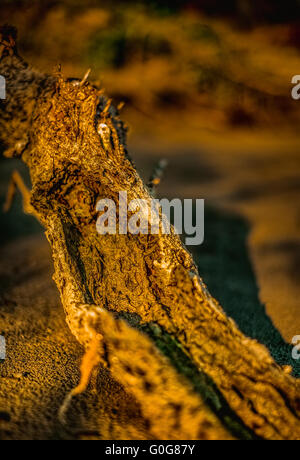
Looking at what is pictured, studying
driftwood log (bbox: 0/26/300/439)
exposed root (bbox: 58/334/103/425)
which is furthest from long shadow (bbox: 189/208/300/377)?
exposed root (bbox: 58/334/103/425)

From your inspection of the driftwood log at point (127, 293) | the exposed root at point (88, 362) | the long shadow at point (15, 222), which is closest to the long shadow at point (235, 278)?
the driftwood log at point (127, 293)

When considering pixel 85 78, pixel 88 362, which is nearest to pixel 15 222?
pixel 85 78

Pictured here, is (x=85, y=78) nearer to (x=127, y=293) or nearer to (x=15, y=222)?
(x=127, y=293)

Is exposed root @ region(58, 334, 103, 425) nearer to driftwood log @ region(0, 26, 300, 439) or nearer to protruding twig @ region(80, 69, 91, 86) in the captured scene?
driftwood log @ region(0, 26, 300, 439)

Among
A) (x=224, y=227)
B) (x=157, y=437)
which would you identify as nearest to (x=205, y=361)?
(x=157, y=437)

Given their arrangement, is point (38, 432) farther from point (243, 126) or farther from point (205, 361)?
point (243, 126)
